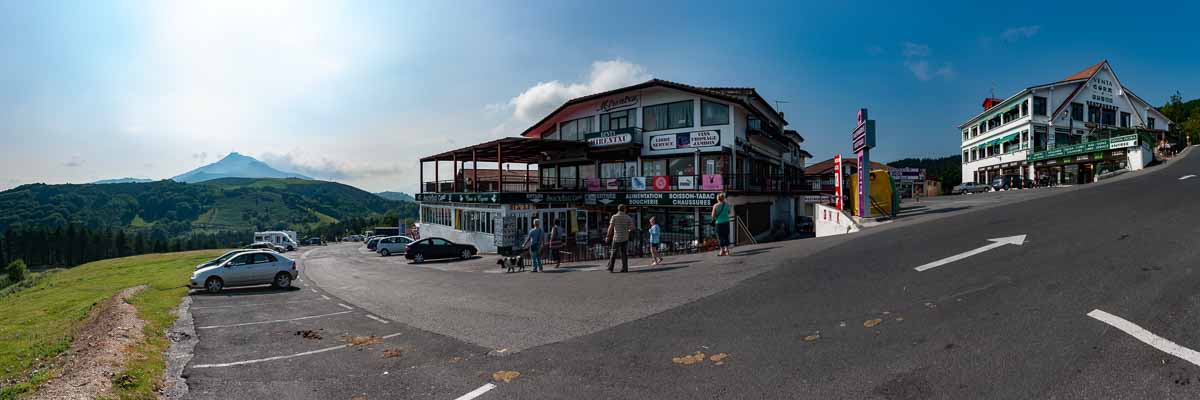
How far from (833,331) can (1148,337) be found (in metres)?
2.56

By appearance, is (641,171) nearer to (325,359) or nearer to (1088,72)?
(325,359)

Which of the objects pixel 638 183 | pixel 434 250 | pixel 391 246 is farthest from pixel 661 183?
pixel 391 246

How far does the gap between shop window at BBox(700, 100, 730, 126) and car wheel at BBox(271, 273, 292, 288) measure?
2181 cm

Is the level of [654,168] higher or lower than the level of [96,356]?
higher

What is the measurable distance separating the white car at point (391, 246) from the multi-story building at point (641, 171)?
11.4 feet

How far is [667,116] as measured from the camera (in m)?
28.6

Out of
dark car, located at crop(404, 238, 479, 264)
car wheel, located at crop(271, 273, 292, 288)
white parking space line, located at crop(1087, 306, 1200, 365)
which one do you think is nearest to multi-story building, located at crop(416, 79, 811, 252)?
dark car, located at crop(404, 238, 479, 264)

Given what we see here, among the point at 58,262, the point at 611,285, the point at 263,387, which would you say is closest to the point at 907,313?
the point at 611,285

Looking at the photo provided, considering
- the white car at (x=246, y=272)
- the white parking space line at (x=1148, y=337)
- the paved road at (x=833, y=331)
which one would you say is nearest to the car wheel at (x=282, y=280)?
the white car at (x=246, y=272)

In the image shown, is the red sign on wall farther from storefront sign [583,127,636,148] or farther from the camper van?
the camper van

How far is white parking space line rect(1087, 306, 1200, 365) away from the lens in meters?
3.77

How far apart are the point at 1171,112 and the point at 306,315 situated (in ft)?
332

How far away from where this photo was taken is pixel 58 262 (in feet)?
372

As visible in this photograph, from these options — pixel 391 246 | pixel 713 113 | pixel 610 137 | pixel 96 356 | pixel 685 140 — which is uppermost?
pixel 713 113
